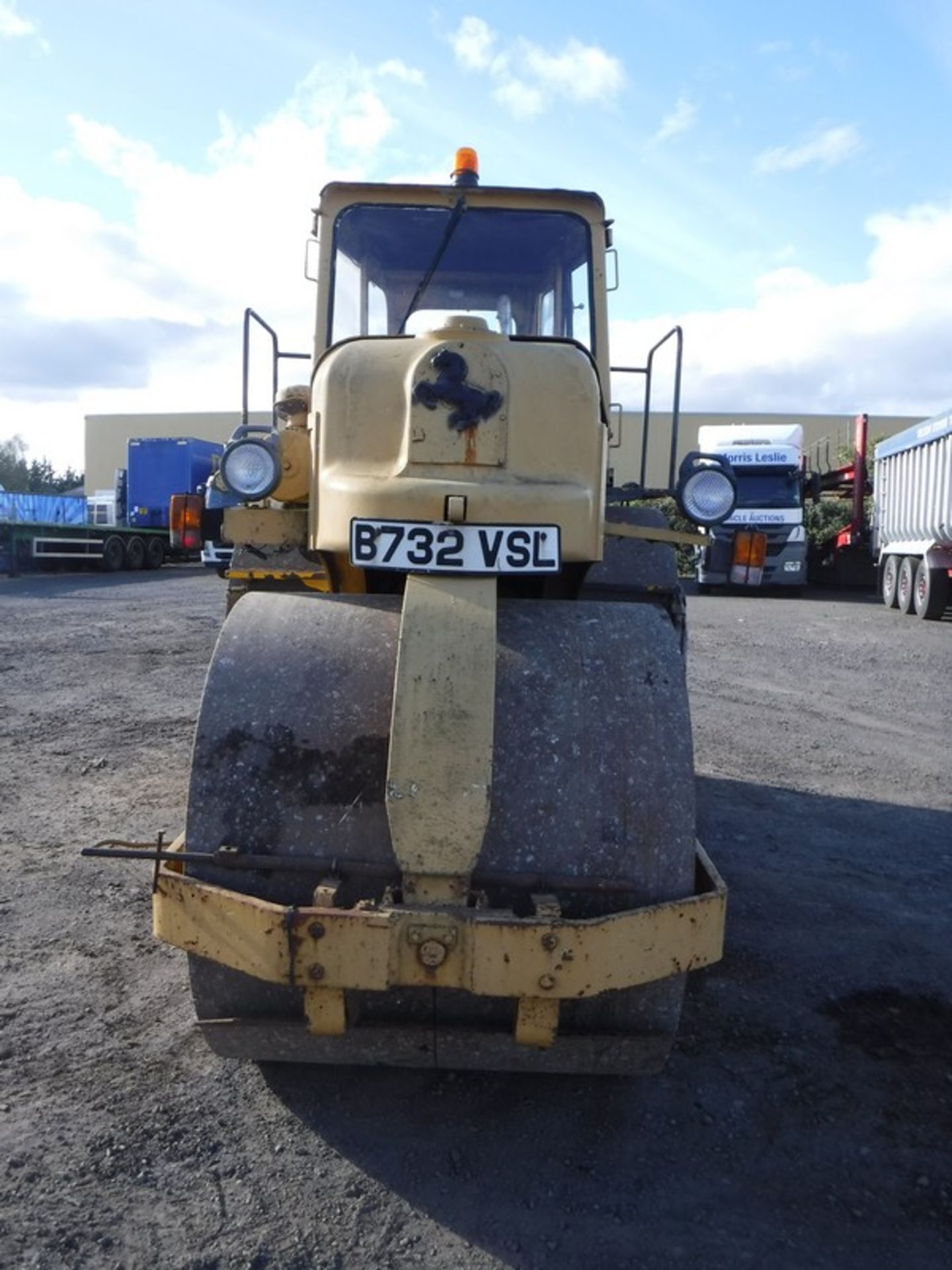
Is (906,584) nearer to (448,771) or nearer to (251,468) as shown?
(251,468)

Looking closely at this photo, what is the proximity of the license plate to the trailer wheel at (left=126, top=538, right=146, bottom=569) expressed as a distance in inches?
957

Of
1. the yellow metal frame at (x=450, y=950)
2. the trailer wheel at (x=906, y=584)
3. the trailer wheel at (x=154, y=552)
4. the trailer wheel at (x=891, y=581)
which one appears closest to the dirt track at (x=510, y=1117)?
the yellow metal frame at (x=450, y=950)

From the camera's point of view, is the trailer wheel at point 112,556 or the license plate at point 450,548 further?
the trailer wheel at point 112,556

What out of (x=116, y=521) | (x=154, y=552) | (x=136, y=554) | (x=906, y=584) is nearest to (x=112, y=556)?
(x=136, y=554)

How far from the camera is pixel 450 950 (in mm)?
2629

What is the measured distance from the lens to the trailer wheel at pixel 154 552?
26891 mm

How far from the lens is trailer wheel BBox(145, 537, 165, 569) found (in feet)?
88.2

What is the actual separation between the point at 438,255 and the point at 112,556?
72.9ft

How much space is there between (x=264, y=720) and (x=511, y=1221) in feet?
4.76

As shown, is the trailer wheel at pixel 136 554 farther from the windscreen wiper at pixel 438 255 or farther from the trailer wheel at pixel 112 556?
the windscreen wiper at pixel 438 255

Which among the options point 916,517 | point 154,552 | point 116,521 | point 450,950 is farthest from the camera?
point 116,521

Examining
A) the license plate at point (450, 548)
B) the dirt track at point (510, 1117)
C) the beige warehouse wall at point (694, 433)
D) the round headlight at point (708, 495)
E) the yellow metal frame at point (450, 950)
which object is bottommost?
the dirt track at point (510, 1117)

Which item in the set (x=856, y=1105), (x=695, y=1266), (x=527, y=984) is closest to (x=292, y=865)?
(x=527, y=984)

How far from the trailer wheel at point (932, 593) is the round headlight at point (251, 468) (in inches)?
591
